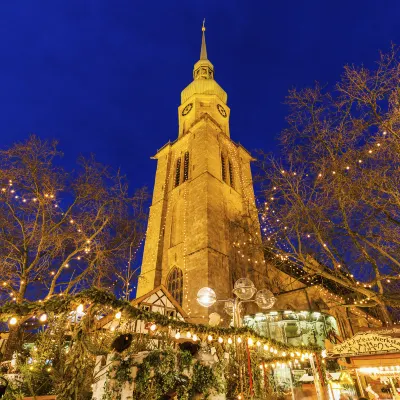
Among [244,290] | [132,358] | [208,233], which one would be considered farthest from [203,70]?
[132,358]

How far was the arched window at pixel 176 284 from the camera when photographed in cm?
1678

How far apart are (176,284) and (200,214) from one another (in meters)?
4.85

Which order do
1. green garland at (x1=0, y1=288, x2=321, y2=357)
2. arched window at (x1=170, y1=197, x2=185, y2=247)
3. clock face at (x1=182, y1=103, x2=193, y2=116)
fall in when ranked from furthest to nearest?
1. clock face at (x1=182, y1=103, x2=193, y2=116)
2. arched window at (x1=170, y1=197, x2=185, y2=247)
3. green garland at (x1=0, y1=288, x2=321, y2=357)

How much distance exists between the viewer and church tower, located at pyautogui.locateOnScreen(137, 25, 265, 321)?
16.4 meters

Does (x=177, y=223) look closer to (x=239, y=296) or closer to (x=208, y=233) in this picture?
(x=208, y=233)

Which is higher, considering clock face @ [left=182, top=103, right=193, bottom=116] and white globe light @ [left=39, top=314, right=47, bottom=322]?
clock face @ [left=182, top=103, right=193, bottom=116]

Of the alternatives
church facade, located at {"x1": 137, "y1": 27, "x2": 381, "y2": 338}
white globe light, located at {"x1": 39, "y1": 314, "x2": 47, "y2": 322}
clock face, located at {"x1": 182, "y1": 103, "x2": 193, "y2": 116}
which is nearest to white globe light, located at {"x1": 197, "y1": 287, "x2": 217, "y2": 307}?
white globe light, located at {"x1": 39, "y1": 314, "x2": 47, "y2": 322}

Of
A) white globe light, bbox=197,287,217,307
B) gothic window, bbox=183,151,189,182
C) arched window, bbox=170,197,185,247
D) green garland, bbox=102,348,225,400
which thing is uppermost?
gothic window, bbox=183,151,189,182

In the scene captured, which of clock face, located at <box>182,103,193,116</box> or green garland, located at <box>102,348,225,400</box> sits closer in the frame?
green garland, located at <box>102,348,225,400</box>

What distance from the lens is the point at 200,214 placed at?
18266 mm

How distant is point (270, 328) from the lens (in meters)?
16.5

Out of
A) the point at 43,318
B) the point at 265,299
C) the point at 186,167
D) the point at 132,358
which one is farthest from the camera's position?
the point at 186,167

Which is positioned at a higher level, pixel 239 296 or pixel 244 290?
pixel 244 290

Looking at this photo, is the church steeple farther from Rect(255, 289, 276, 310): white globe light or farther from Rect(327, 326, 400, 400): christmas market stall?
Rect(327, 326, 400, 400): christmas market stall
